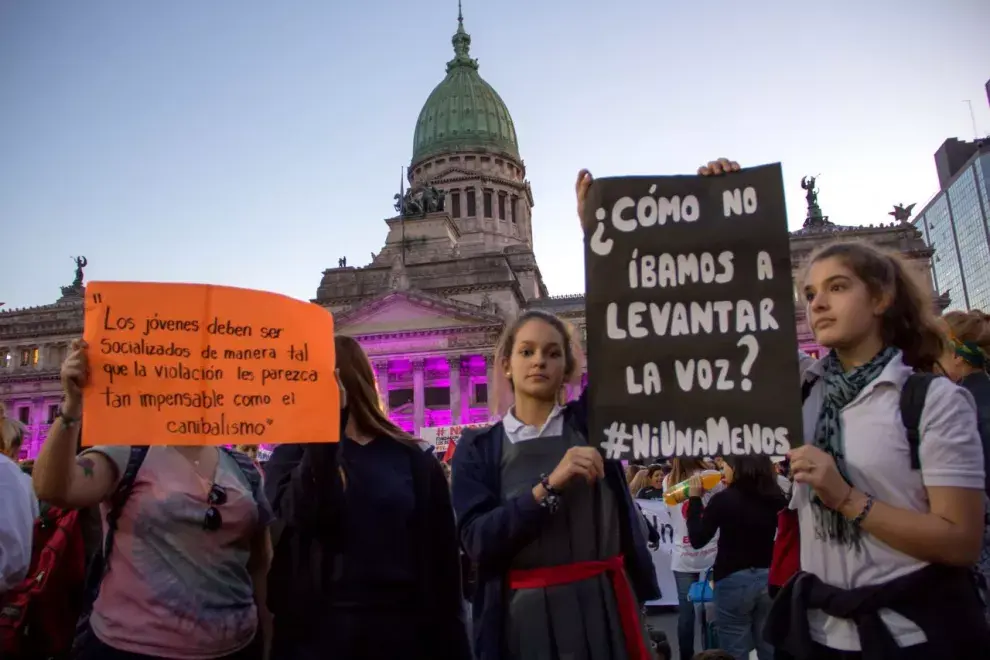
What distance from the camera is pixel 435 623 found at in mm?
3525

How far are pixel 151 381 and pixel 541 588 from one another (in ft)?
6.31

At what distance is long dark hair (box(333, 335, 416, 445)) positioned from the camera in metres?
3.65

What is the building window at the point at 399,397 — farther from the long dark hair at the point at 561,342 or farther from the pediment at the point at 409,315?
the long dark hair at the point at 561,342

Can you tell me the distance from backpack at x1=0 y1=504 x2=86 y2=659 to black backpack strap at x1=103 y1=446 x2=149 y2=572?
3.57 feet

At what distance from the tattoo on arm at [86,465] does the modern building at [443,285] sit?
3691cm

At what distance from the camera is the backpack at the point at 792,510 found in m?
2.63

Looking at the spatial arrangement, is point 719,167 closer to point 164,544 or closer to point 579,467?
point 579,467

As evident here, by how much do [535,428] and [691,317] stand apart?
2.88 feet

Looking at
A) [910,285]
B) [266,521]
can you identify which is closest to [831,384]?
[910,285]

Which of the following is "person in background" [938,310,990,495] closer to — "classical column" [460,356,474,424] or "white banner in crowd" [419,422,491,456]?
"white banner in crowd" [419,422,491,456]

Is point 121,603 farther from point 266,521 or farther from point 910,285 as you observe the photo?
point 910,285

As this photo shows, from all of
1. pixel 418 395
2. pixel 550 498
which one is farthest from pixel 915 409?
pixel 418 395

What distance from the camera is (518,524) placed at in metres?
3.04

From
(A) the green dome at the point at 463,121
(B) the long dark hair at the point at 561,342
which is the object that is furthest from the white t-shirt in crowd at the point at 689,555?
(A) the green dome at the point at 463,121
